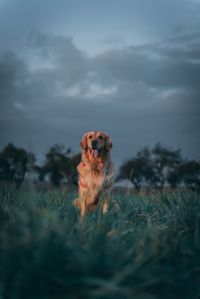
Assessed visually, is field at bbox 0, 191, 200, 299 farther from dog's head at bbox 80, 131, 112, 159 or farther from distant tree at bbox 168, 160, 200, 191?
distant tree at bbox 168, 160, 200, 191

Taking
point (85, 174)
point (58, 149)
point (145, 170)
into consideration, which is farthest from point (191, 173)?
point (85, 174)

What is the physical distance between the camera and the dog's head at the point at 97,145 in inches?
338

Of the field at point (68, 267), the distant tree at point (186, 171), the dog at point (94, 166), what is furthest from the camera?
the distant tree at point (186, 171)

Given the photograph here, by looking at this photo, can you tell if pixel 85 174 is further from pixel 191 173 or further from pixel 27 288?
pixel 191 173

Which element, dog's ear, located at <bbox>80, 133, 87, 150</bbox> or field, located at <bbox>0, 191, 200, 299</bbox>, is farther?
dog's ear, located at <bbox>80, 133, 87, 150</bbox>

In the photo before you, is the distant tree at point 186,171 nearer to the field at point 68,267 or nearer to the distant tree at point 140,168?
the distant tree at point 140,168

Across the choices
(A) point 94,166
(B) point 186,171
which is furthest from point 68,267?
(B) point 186,171

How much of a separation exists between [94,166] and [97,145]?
40 cm

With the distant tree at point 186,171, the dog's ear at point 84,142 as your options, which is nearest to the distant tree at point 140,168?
the distant tree at point 186,171

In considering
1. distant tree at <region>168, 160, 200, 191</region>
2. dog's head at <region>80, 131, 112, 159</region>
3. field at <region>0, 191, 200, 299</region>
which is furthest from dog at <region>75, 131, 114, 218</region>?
distant tree at <region>168, 160, 200, 191</region>

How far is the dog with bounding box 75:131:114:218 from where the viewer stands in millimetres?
8273

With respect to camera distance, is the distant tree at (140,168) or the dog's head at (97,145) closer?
the dog's head at (97,145)

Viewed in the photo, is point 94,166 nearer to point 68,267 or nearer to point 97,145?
Answer: point 97,145

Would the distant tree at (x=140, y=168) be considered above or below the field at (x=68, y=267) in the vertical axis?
above
